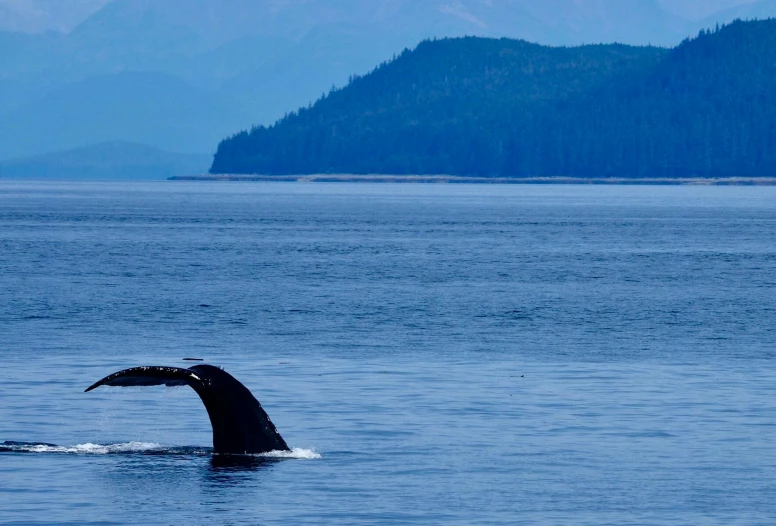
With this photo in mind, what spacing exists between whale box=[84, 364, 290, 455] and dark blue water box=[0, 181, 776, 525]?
338 mm

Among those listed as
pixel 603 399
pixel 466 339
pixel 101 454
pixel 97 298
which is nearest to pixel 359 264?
pixel 97 298

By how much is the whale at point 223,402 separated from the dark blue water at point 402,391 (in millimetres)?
338

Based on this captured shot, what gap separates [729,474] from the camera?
22.3 meters

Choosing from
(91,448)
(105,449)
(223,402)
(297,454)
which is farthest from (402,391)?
(223,402)

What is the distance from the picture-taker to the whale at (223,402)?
58.3 feet

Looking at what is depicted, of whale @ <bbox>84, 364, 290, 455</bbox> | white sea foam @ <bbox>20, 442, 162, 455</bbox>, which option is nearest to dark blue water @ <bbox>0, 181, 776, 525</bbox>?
white sea foam @ <bbox>20, 442, 162, 455</bbox>

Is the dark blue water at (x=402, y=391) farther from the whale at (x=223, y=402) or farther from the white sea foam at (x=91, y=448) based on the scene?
the whale at (x=223, y=402)

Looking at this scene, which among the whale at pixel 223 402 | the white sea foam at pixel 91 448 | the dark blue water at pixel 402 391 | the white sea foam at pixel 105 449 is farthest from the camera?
the white sea foam at pixel 91 448

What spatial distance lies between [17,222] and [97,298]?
78.2 m

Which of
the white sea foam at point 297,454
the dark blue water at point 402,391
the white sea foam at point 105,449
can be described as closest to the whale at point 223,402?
the white sea foam at point 297,454

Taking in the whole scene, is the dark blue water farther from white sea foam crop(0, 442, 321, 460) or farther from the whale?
the whale

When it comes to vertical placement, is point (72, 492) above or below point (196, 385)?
below

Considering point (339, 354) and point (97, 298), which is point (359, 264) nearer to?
point (97, 298)

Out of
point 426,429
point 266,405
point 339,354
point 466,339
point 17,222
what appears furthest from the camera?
point 17,222
